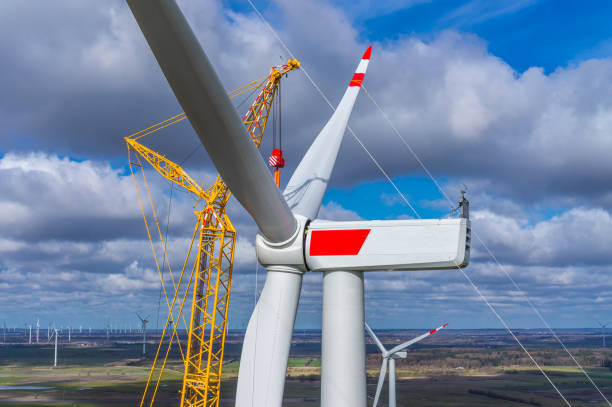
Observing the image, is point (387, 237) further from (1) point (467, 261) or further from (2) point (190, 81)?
(2) point (190, 81)

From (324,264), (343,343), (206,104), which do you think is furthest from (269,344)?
(206,104)

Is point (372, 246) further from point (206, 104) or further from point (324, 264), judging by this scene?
point (206, 104)

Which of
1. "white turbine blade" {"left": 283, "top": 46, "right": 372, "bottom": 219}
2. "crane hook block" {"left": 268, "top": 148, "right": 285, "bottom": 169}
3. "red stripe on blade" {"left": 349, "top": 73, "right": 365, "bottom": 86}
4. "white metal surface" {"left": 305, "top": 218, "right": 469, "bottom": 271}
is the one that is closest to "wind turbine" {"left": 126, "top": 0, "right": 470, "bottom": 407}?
"white metal surface" {"left": 305, "top": 218, "right": 469, "bottom": 271}

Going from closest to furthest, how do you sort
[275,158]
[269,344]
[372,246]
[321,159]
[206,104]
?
Result: [206,104] < [372,246] < [269,344] < [321,159] < [275,158]

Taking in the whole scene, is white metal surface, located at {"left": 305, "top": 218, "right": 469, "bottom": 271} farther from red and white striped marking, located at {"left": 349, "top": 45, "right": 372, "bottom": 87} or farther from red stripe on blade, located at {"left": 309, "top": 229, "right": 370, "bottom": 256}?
red and white striped marking, located at {"left": 349, "top": 45, "right": 372, "bottom": 87}

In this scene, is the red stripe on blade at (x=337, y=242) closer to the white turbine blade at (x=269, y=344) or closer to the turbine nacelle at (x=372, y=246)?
the turbine nacelle at (x=372, y=246)

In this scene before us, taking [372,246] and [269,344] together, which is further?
[269,344]

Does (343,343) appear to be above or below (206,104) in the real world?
below

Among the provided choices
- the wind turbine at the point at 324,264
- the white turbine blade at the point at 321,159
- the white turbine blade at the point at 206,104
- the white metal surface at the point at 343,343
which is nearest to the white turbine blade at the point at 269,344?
the wind turbine at the point at 324,264
